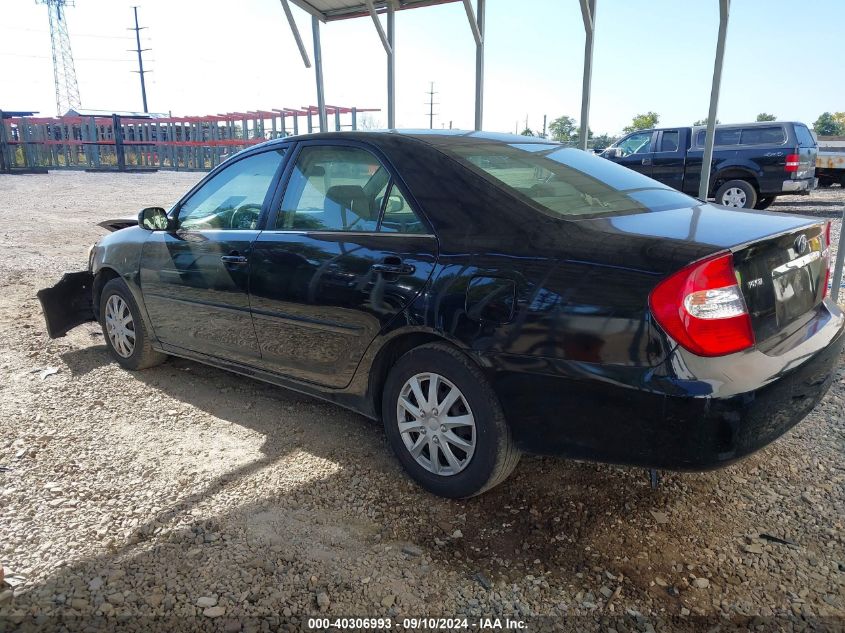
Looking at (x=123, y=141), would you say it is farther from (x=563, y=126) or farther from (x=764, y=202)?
(x=563, y=126)

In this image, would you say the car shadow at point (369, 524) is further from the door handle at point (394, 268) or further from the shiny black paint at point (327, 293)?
the door handle at point (394, 268)

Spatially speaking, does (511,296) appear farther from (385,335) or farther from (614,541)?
(614,541)

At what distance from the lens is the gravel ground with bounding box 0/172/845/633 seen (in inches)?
88.0

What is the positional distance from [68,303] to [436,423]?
3.67 m

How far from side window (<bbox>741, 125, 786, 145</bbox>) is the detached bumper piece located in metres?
12.6

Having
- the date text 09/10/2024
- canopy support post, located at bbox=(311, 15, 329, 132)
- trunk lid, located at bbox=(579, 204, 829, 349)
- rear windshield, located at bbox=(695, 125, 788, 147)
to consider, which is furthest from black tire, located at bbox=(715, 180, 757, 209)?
the date text 09/10/2024

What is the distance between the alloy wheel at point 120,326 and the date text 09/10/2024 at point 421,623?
121 inches

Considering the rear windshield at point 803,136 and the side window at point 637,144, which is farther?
the side window at point 637,144

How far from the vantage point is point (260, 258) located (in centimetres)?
349

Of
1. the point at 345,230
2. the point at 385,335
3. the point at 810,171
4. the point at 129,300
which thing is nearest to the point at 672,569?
the point at 385,335

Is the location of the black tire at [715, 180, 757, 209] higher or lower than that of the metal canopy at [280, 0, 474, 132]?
lower

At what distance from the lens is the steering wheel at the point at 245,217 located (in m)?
3.66

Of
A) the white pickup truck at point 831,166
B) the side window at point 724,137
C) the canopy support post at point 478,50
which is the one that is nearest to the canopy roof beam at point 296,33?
the canopy support post at point 478,50

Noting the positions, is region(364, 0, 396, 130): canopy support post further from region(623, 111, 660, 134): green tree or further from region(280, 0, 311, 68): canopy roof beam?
region(623, 111, 660, 134): green tree
